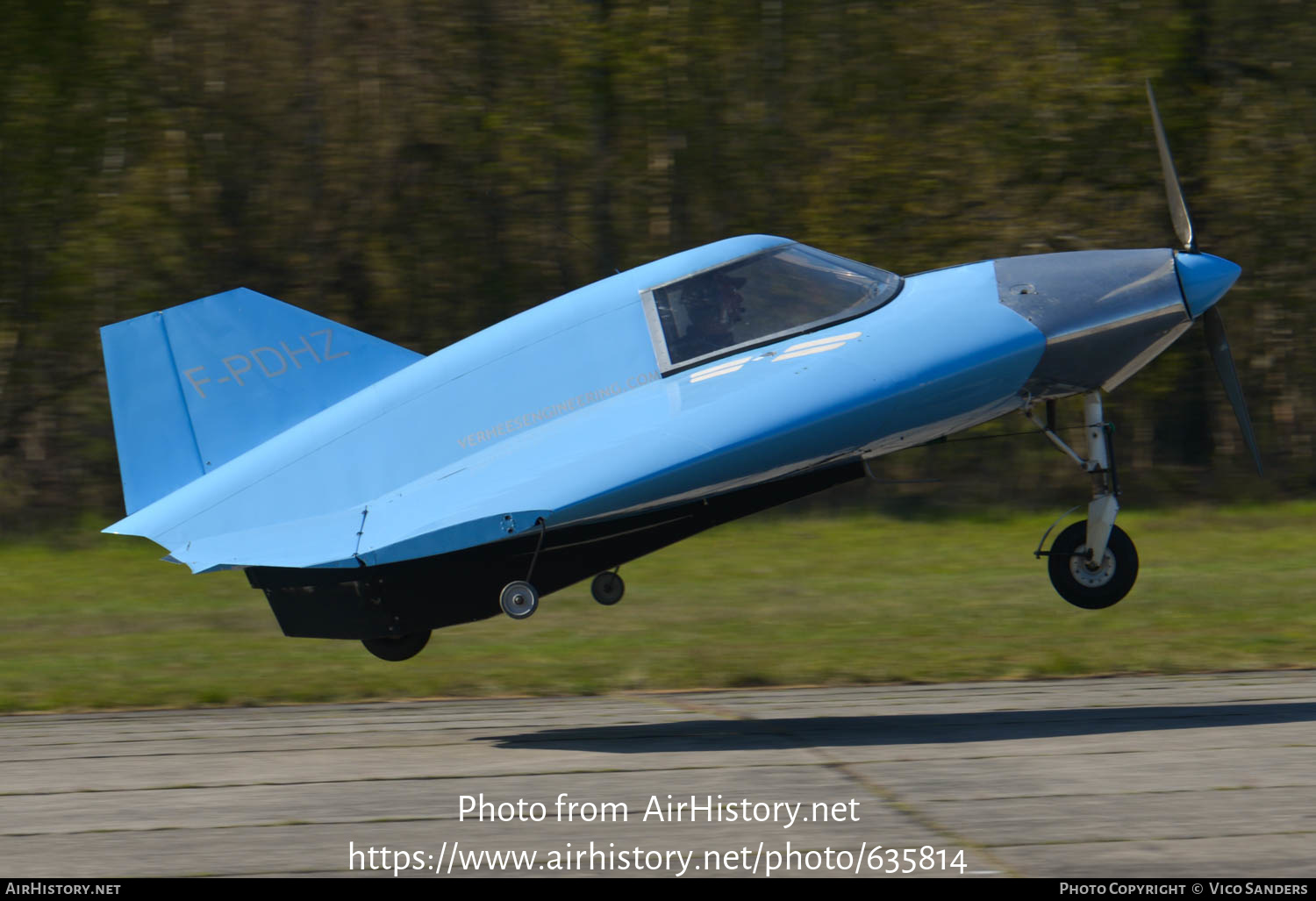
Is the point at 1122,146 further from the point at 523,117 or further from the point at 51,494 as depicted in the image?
the point at 51,494

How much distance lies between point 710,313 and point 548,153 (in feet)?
39.5

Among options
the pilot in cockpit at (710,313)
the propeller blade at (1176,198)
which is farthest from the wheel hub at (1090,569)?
the pilot in cockpit at (710,313)

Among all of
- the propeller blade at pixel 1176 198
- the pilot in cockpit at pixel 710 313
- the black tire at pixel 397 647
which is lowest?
the black tire at pixel 397 647

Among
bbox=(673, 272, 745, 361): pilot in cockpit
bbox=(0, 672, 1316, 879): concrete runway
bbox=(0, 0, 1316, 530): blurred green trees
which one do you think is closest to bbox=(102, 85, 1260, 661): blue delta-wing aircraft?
bbox=(673, 272, 745, 361): pilot in cockpit

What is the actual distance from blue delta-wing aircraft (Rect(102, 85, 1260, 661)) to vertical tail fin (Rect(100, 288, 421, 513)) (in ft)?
0.05

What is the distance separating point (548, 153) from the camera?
67.3ft

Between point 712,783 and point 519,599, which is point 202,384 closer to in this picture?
point 519,599

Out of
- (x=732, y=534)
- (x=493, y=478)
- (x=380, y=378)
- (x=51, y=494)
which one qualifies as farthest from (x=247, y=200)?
(x=493, y=478)

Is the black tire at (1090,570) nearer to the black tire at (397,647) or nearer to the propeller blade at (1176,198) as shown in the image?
the propeller blade at (1176,198)

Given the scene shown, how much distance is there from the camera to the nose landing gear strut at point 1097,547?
9633 mm

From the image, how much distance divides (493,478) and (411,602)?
1.14m

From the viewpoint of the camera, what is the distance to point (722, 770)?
7980 mm

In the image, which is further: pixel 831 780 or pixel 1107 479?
pixel 1107 479

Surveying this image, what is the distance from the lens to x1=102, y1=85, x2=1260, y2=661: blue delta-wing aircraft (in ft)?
28.8
